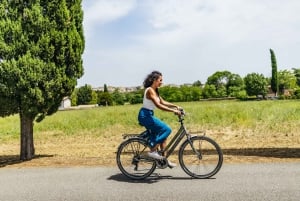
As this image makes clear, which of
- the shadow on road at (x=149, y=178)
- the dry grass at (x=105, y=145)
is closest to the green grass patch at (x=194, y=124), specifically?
the dry grass at (x=105, y=145)

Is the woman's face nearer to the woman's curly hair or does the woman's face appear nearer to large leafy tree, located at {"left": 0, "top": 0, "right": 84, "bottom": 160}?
the woman's curly hair

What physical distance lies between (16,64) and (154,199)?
5.39 meters

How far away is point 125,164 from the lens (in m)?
7.12

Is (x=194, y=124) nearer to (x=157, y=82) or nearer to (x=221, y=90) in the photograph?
(x=157, y=82)

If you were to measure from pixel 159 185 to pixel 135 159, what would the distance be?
3.02 feet

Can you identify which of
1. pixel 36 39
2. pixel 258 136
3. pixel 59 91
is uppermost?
pixel 36 39

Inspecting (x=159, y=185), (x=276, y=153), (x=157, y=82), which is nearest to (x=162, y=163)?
(x=159, y=185)

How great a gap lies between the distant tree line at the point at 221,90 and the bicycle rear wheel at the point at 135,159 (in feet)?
332

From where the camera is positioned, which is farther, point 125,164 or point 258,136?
point 258,136

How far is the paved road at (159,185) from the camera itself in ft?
18.4

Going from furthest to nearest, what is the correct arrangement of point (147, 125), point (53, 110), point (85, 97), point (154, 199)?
point (85, 97) → point (53, 110) → point (147, 125) → point (154, 199)

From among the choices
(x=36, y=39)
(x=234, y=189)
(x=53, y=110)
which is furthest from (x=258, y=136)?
(x=234, y=189)

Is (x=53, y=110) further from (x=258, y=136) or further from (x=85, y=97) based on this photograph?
(x=85, y=97)

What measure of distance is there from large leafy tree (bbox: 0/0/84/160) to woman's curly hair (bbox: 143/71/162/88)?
11.6 ft
